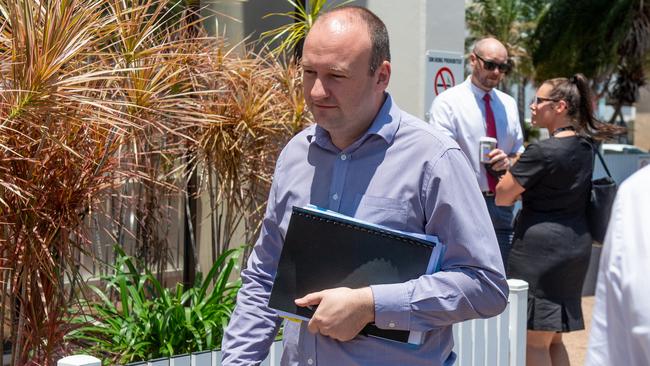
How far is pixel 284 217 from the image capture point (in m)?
2.66

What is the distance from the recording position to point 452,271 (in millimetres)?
2430

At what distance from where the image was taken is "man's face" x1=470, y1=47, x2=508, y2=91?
619 centimetres

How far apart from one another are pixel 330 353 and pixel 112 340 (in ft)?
7.98

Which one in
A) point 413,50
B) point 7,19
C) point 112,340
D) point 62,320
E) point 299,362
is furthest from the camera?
point 413,50

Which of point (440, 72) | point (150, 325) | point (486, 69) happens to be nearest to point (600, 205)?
point (486, 69)

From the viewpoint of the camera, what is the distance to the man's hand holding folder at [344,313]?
236 centimetres

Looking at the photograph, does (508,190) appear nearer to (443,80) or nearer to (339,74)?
(443,80)

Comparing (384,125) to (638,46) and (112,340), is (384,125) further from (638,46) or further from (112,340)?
(638,46)

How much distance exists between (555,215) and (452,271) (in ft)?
9.59

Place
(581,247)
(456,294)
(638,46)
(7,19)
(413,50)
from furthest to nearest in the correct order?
(638,46) < (413,50) < (581,247) < (7,19) < (456,294)

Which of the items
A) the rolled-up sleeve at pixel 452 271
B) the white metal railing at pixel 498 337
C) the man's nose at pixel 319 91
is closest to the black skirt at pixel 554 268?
the white metal railing at pixel 498 337

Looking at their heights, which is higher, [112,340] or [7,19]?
[7,19]

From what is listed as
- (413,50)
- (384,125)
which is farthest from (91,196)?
(413,50)

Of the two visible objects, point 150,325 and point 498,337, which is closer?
point 150,325
